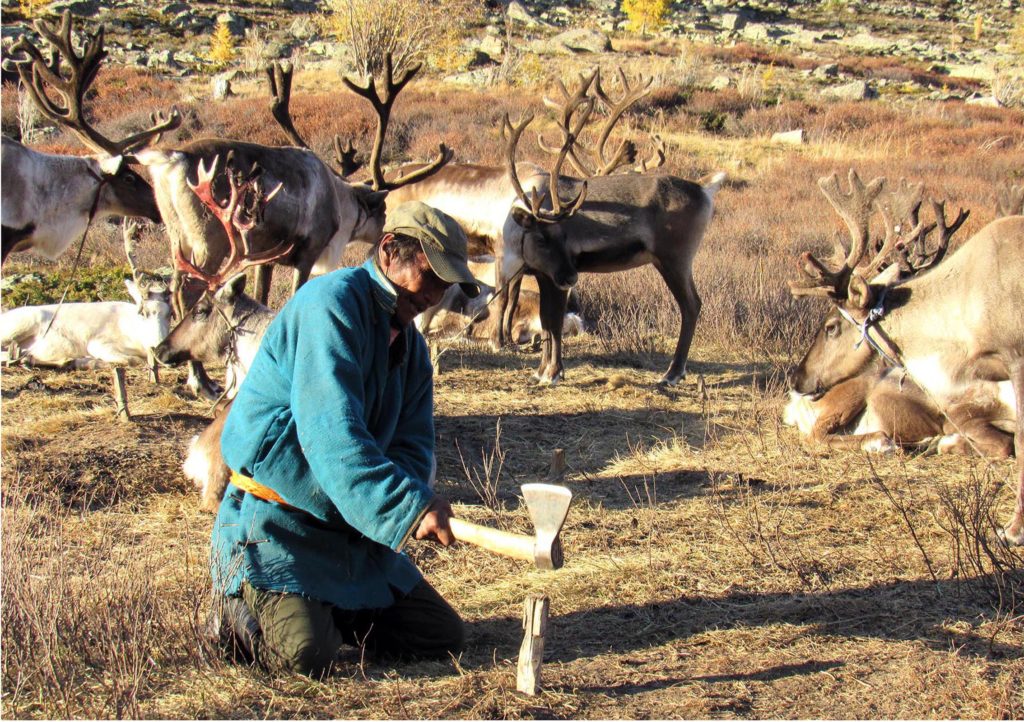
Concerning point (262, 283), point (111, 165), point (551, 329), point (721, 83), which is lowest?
point (551, 329)

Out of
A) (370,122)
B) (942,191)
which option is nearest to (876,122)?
(942,191)

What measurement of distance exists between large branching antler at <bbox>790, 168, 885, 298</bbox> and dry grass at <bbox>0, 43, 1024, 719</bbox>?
110cm

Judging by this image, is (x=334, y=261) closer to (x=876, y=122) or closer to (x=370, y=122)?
(x=370, y=122)

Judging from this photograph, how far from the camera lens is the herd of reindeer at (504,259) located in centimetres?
615

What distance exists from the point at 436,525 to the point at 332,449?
0.43 meters

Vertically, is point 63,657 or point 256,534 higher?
point 256,534

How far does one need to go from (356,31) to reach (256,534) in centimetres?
3087

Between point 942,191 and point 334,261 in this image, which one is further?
point 942,191

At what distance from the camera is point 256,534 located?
3873mm

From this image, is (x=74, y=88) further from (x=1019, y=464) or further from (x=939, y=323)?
(x=1019, y=464)

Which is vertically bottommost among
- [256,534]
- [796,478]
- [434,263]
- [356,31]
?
[796,478]

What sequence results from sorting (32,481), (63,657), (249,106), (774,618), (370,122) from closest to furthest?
(63,657)
(774,618)
(32,481)
(370,122)
(249,106)

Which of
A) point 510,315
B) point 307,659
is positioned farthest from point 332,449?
point 510,315

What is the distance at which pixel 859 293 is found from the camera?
6.45 meters
